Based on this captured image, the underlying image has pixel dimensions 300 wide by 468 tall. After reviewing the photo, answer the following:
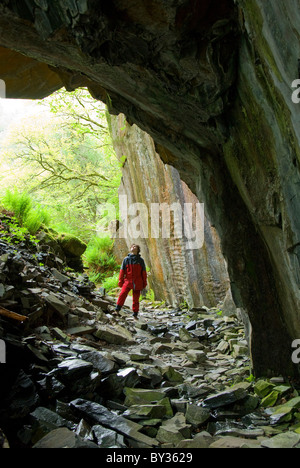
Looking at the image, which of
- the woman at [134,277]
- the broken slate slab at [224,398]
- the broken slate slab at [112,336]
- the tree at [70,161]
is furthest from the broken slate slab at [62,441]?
the tree at [70,161]

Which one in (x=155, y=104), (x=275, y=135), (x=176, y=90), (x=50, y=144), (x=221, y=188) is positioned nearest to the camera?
(x=275, y=135)

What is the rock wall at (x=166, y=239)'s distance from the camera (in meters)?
9.61

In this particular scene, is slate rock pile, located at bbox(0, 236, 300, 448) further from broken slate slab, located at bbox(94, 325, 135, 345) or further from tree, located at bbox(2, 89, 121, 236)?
tree, located at bbox(2, 89, 121, 236)

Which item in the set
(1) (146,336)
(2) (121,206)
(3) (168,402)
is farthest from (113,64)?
(2) (121,206)

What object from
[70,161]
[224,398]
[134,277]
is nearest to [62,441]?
[224,398]

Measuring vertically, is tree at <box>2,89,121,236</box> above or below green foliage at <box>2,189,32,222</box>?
above

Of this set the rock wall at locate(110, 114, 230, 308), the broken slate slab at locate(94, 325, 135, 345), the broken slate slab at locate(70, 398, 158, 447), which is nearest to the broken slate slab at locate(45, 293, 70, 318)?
the broken slate slab at locate(94, 325, 135, 345)

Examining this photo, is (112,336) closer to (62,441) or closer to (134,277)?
(134,277)

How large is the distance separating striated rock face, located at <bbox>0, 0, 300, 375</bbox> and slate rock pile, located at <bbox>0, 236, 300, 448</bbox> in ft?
2.94

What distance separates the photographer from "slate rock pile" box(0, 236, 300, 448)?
2.94 meters

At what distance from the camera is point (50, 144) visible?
18656 millimetres

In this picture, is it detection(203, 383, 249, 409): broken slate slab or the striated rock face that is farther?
detection(203, 383, 249, 409): broken slate slab

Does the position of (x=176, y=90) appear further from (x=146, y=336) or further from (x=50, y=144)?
(x=50, y=144)
